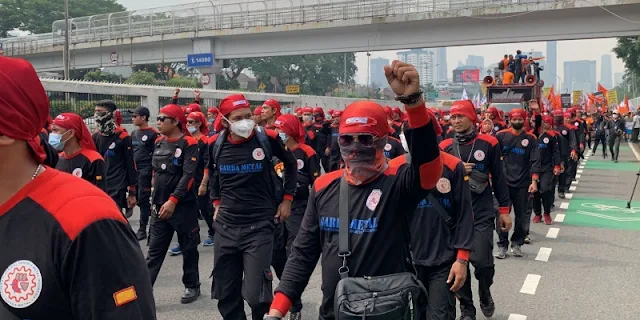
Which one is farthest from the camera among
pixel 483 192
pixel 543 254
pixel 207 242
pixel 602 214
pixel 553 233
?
pixel 602 214

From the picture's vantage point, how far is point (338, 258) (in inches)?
116

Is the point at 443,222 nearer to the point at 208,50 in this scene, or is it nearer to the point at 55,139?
the point at 55,139

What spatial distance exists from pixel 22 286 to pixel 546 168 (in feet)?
35.0

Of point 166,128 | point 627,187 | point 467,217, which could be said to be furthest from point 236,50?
point 467,217

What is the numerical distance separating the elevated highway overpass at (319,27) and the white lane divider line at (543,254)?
18.9 metres

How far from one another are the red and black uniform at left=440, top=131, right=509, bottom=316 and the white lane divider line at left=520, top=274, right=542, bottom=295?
48.3 inches

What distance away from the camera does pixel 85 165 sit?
18.7 ft

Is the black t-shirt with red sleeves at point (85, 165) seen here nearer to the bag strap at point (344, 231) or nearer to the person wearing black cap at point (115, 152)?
the person wearing black cap at point (115, 152)

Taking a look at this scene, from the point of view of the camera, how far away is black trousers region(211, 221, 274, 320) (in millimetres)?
4656

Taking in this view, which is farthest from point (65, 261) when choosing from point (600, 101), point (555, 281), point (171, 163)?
point (600, 101)

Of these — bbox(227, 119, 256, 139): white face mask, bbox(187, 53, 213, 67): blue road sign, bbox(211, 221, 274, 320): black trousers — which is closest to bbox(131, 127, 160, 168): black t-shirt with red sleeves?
bbox(227, 119, 256, 139): white face mask

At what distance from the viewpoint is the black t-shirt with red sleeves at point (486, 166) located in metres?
5.86

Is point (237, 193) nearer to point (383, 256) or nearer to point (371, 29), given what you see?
point (383, 256)

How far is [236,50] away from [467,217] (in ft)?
112
